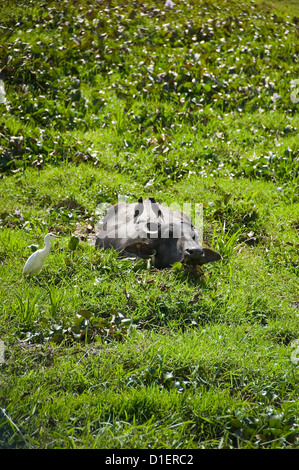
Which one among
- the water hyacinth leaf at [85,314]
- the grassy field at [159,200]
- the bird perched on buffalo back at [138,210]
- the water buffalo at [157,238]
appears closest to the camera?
the grassy field at [159,200]

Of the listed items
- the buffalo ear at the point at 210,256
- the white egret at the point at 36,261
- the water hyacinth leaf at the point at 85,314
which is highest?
the white egret at the point at 36,261

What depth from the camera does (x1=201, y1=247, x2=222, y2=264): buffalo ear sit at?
4.51m

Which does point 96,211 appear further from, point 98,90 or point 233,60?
point 233,60

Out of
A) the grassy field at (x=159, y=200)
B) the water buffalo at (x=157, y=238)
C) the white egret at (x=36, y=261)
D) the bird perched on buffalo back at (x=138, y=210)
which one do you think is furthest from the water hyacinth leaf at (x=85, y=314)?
the bird perched on buffalo back at (x=138, y=210)

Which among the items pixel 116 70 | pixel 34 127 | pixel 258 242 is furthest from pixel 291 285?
pixel 116 70

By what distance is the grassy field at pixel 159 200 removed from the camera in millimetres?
3023

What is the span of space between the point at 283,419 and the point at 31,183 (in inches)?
154

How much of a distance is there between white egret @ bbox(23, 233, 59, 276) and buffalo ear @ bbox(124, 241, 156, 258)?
28.5 inches

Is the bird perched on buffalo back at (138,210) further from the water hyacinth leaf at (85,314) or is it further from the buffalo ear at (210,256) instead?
the water hyacinth leaf at (85,314)

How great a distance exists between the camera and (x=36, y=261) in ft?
13.4

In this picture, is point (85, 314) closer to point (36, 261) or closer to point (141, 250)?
point (36, 261)

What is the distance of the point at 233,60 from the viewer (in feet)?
28.5

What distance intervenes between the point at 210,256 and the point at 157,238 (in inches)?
18.7

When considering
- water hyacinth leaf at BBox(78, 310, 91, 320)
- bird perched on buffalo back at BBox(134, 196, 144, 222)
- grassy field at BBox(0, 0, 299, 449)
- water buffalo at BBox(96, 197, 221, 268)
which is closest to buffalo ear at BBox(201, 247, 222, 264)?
water buffalo at BBox(96, 197, 221, 268)
